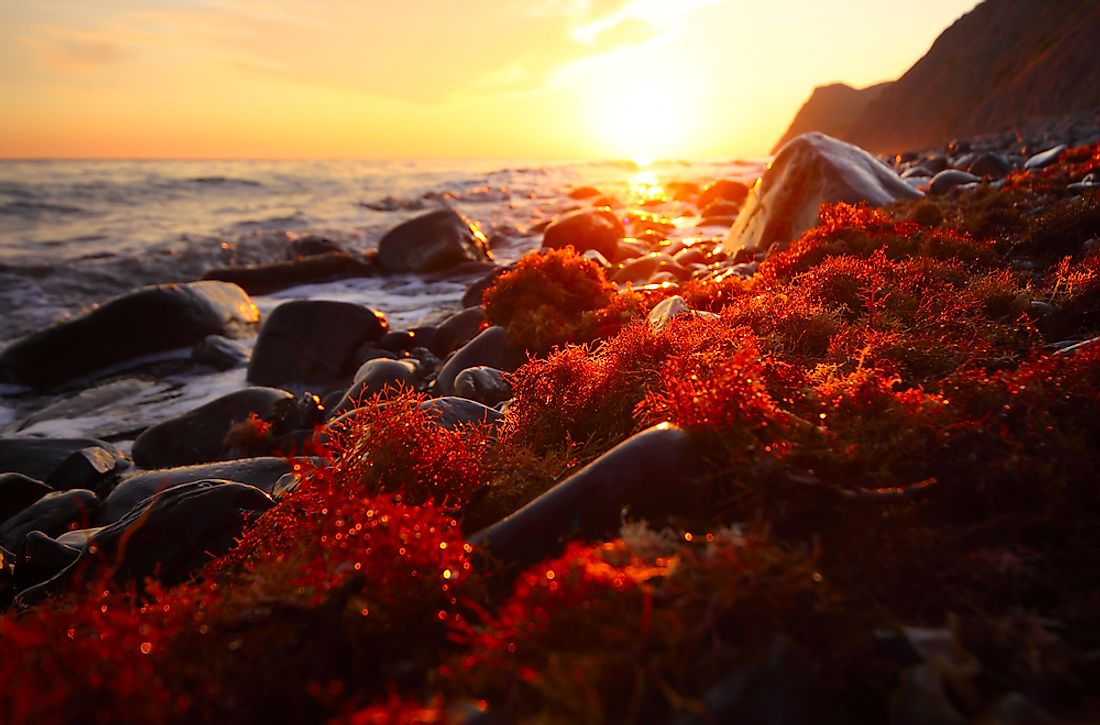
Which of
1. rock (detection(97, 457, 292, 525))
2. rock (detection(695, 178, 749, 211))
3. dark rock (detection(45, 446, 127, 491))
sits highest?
rock (detection(695, 178, 749, 211))

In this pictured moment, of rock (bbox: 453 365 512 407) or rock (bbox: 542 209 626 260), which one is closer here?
rock (bbox: 453 365 512 407)

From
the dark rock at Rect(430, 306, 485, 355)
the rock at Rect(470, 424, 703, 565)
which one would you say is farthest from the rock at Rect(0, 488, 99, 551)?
the dark rock at Rect(430, 306, 485, 355)

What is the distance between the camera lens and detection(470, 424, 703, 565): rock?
3080 mm

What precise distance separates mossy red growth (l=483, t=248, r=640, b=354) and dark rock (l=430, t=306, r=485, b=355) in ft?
3.98

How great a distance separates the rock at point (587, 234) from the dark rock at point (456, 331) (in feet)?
25.7

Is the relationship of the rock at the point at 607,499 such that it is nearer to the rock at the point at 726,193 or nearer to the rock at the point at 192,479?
the rock at the point at 192,479

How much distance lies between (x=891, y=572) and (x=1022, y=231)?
7.72 m

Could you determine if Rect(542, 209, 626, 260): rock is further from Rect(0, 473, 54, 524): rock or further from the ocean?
Rect(0, 473, 54, 524): rock

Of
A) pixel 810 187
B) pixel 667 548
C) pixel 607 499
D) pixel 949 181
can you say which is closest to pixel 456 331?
pixel 810 187

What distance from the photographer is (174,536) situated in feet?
14.2

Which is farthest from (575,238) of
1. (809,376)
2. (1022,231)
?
(809,376)

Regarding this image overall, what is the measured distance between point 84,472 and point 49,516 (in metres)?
1.36

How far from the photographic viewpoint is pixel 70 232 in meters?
27.4

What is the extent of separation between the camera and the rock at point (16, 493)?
6.51 metres
